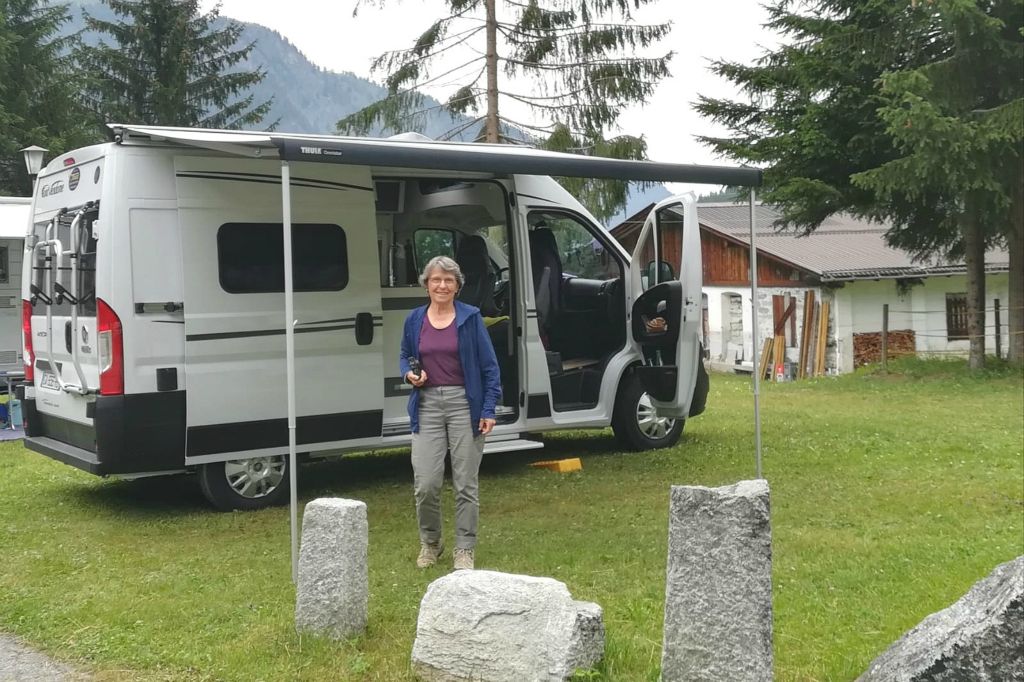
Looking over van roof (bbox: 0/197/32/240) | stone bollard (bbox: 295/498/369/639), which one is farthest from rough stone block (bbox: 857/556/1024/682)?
van roof (bbox: 0/197/32/240)

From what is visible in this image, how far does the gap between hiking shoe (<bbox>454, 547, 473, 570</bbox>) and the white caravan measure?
10.0 meters

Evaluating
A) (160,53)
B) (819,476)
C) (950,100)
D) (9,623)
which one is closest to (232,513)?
(9,623)

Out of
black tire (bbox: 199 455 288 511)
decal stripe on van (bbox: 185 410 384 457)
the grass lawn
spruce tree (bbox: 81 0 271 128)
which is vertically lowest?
the grass lawn

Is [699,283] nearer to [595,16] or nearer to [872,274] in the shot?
[595,16]

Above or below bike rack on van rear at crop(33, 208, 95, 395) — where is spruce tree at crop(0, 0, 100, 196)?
above

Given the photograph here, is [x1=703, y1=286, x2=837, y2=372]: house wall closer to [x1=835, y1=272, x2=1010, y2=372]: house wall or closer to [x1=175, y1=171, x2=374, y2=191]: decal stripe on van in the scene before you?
[x1=835, y1=272, x2=1010, y2=372]: house wall

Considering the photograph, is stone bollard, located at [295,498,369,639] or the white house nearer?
stone bollard, located at [295,498,369,639]

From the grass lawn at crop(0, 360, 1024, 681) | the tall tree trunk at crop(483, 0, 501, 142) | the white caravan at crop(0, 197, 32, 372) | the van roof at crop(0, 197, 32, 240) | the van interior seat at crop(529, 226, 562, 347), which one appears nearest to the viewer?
the grass lawn at crop(0, 360, 1024, 681)

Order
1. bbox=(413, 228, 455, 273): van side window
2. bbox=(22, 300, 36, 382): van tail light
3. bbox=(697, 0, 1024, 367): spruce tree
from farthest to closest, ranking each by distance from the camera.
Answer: bbox=(697, 0, 1024, 367): spruce tree
bbox=(413, 228, 455, 273): van side window
bbox=(22, 300, 36, 382): van tail light

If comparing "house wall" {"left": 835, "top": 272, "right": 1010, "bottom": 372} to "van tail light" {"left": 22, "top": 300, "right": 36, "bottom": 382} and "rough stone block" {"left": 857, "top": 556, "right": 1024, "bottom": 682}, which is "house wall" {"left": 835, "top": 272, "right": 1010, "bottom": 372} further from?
"rough stone block" {"left": 857, "top": 556, "right": 1024, "bottom": 682}

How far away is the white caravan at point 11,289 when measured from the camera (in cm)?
1424

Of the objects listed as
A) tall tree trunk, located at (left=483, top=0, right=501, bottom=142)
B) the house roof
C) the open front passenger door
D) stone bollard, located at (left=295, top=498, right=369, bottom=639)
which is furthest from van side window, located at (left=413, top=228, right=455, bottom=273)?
the house roof

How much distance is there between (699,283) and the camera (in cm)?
943

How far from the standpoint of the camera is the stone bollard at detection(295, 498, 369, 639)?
4.92 metres
